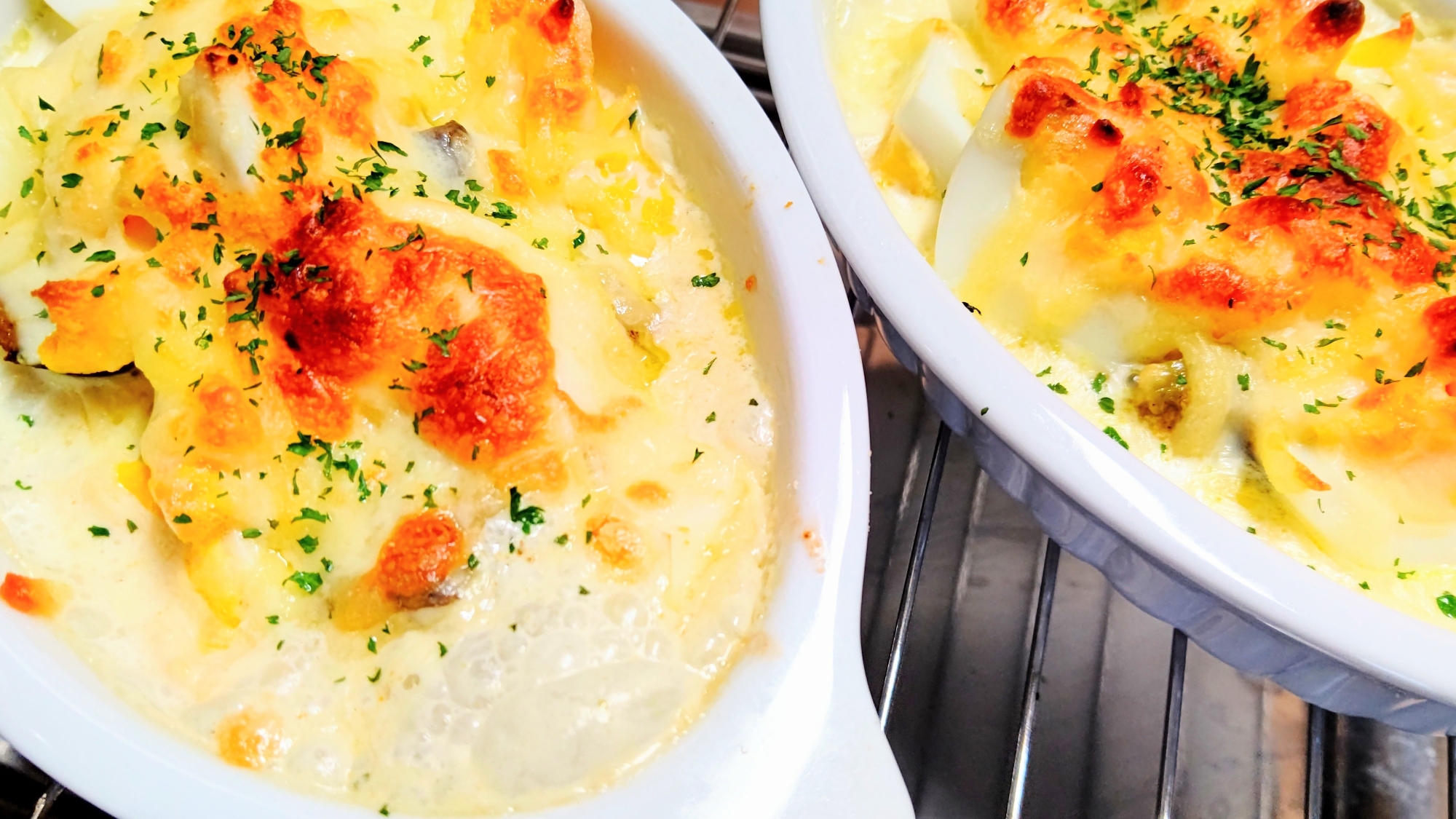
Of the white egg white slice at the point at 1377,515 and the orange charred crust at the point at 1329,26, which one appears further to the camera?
the orange charred crust at the point at 1329,26

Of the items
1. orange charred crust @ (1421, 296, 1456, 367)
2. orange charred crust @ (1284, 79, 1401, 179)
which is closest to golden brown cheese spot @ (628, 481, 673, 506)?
orange charred crust @ (1421, 296, 1456, 367)

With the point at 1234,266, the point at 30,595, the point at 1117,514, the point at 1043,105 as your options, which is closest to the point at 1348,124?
the point at 1234,266

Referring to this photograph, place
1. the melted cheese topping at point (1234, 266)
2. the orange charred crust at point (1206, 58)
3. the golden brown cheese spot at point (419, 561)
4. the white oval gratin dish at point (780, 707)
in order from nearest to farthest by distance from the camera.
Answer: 1. the white oval gratin dish at point (780, 707)
2. the golden brown cheese spot at point (419, 561)
3. the melted cheese topping at point (1234, 266)
4. the orange charred crust at point (1206, 58)

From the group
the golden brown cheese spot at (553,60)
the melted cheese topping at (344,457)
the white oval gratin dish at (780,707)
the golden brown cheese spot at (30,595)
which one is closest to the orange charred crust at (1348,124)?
the white oval gratin dish at (780,707)

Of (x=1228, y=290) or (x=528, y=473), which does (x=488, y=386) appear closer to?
(x=528, y=473)

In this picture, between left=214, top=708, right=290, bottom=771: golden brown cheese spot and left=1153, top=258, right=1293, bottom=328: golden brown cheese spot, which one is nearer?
left=214, top=708, right=290, bottom=771: golden brown cheese spot

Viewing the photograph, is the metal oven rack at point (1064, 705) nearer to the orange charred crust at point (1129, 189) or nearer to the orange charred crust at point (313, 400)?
the orange charred crust at point (1129, 189)

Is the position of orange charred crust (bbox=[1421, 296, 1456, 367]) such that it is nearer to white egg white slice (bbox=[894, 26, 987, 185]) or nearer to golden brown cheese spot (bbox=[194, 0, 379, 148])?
white egg white slice (bbox=[894, 26, 987, 185])

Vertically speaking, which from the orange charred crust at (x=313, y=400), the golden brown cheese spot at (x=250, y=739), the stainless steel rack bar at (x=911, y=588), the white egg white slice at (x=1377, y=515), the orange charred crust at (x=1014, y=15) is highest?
the orange charred crust at (x=1014, y=15)
